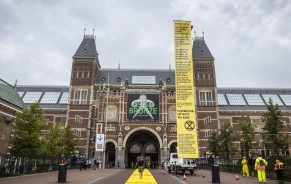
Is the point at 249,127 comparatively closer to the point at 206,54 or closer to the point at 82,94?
the point at 206,54

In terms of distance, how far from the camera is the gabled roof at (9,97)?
1215 inches

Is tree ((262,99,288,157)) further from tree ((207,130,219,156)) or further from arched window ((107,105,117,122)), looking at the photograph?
arched window ((107,105,117,122))

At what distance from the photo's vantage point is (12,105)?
3212 cm

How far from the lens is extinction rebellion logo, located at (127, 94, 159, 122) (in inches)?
1984

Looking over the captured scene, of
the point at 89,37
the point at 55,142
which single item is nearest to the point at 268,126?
the point at 55,142

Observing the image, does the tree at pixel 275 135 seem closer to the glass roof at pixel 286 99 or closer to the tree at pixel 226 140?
the tree at pixel 226 140

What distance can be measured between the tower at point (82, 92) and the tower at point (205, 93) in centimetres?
2204

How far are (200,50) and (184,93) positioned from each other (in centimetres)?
4177

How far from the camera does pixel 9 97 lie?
32719 mm

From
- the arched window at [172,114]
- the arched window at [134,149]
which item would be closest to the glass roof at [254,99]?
the arched window at [172,114]

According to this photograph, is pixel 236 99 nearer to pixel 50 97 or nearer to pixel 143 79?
pixel 143 79

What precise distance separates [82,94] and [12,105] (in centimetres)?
2126

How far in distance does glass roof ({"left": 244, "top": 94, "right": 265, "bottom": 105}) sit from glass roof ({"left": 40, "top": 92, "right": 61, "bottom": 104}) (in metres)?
44.6

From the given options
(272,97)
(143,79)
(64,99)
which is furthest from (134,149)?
(272,97)
